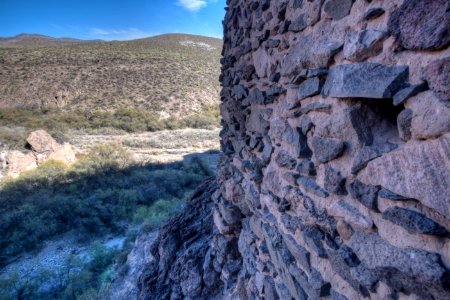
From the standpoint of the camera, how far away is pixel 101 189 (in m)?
9.63

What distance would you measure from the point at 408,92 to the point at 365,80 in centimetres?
20

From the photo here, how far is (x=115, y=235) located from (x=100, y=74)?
19.8 metres

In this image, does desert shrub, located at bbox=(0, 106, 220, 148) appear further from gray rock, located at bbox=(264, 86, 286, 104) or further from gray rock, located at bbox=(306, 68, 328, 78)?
gray rock, located at bbox=(306, 68, 328, 78)

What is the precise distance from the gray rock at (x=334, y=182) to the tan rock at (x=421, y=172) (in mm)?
235

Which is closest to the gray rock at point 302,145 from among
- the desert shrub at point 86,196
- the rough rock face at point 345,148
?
the rough rock face at point 345,148

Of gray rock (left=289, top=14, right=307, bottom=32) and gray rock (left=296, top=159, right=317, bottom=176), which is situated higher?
gray rock (left=289, top=14, right=307, bottom=32)

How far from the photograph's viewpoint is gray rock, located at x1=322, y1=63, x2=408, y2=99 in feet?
3.42

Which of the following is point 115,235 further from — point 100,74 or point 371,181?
point 100,74

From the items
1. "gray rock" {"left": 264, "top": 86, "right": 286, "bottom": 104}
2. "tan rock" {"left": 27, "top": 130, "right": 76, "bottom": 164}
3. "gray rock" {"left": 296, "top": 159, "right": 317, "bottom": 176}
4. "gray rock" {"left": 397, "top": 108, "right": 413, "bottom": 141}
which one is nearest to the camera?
"gray rock" {"left": 397, "top": 108, "right": 413, "bottom": 141}

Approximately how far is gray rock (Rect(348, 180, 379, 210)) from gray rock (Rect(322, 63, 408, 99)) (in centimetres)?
35

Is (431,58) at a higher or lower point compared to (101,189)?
higher

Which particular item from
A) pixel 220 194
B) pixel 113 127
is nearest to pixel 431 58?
pixel 220 194

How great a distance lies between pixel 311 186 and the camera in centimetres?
163

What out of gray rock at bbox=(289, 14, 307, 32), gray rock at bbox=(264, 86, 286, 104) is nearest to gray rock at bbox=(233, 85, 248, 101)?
gray rock at bbox=(264, 86, 286, 104)
